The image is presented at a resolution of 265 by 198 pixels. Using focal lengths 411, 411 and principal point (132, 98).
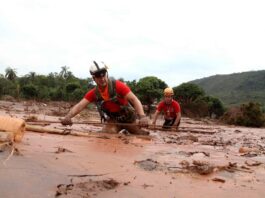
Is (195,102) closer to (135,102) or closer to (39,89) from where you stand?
(39,89)

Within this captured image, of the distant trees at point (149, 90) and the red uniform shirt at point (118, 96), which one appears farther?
the distant trees at point (149, 90)

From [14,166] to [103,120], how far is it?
448cm

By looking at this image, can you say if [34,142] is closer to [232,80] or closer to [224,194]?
[224,194]

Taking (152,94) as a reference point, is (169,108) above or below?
below

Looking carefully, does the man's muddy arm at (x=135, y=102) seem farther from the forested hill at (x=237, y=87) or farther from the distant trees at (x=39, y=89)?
the forested hill at (x=237, y=87)

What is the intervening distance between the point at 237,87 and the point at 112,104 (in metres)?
78.6

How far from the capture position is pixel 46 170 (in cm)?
306

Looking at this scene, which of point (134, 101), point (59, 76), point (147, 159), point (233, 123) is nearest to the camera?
point (147, 159)

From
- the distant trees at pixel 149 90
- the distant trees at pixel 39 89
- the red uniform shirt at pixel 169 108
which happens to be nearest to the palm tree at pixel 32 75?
the distant trees at pixel 39 89

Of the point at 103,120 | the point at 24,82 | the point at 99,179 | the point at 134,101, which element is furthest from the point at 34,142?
the point at 24,82

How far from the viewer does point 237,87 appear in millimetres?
82438

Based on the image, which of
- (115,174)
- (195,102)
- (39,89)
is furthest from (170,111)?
(39,89)

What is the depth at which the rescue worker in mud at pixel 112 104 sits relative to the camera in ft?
21.2

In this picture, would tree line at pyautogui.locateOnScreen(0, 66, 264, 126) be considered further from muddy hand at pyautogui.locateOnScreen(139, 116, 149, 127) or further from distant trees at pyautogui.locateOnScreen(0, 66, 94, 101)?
muddy hand at pyautogui.locateOnScreen(139, 116, 149, 127)
